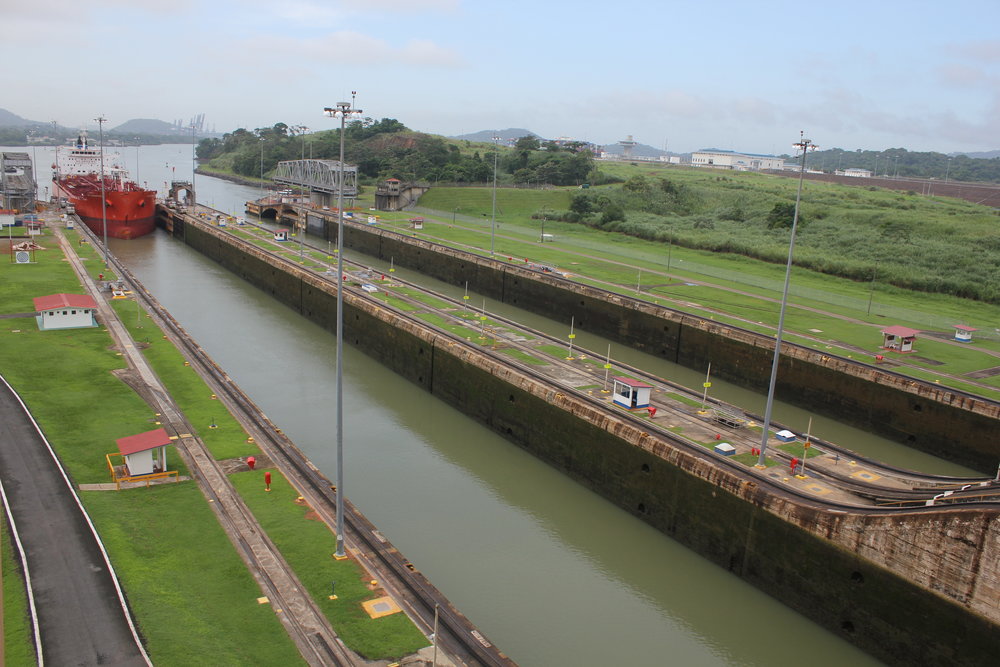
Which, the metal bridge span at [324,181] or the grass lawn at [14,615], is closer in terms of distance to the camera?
the grass lawn at [14,615]

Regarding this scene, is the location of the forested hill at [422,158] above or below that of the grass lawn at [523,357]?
above

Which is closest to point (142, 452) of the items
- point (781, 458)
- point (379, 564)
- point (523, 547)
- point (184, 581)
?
point (184, 581)

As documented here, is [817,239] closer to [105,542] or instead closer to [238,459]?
[238,459]

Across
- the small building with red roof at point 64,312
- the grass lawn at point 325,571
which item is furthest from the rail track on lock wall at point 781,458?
the small building with red roof at point 64,312

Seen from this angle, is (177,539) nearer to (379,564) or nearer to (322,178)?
(379,564)

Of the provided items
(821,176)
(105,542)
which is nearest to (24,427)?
(105,542)

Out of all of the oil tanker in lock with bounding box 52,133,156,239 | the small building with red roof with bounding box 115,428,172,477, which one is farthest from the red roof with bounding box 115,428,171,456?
the oil tanker in lock with bounding box 52,133,156,239

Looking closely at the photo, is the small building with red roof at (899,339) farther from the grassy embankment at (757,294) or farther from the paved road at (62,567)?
the paved road at (62,567)
